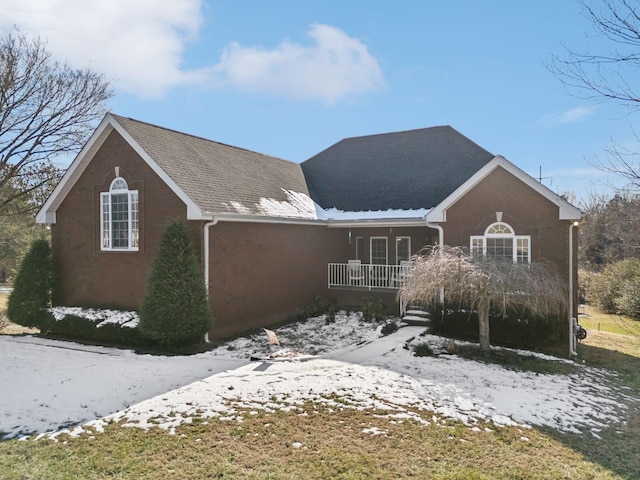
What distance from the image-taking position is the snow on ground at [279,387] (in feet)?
21.8

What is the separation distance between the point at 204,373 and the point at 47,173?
64.2 ft

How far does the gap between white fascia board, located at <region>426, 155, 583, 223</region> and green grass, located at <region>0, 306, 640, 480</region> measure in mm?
6398

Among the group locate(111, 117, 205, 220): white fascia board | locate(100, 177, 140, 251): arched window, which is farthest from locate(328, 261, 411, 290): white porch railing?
locate(100, 177, 140, 251): arched window

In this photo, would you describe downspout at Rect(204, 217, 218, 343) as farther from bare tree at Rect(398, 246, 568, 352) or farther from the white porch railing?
the white porch railing

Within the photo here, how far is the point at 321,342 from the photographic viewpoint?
1218 cm

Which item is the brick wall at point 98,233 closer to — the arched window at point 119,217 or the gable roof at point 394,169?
the arched window at point 119,217

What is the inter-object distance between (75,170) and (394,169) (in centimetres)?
1252

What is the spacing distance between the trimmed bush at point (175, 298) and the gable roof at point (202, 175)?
108 centimetres

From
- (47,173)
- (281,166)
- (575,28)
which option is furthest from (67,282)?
(575,28)

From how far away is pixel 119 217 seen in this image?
528 inches

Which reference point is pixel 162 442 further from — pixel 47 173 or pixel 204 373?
pixel 47 173

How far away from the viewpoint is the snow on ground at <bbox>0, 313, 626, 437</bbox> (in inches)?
261

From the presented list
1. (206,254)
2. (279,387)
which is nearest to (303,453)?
(279,387)

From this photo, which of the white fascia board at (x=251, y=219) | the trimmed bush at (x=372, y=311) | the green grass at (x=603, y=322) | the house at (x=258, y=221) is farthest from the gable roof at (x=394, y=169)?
the green grass at (x=603, y=322)
